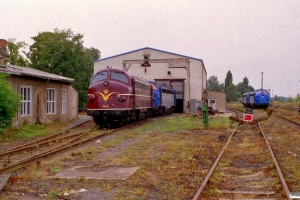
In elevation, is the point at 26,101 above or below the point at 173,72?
below

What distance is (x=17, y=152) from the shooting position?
42.7 ft

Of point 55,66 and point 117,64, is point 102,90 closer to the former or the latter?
point 55,66

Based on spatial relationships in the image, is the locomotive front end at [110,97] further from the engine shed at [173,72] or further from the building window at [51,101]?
the engine shed at [173,72]

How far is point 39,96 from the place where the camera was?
2359 cm

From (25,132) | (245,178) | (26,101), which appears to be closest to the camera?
(245,178)

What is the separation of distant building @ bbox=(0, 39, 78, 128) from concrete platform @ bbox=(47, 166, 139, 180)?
10.5 m

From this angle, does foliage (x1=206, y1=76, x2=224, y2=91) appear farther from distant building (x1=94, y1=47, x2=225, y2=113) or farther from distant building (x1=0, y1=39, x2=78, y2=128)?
distant building (x1=0, y1=39, x2=78, y2=128)

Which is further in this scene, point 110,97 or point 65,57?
point 65,57

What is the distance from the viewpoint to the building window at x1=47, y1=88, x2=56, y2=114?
25.3 meters

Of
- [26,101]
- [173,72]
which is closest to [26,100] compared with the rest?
[26,101]

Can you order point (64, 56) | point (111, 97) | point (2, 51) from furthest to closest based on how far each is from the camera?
point (64, 56), point (2, 51), point (111, 97)

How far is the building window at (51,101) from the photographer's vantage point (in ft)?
83.1

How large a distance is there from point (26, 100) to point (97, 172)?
46.7 feet

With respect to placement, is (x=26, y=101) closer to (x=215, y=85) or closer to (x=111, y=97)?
(x=111, y=97)
